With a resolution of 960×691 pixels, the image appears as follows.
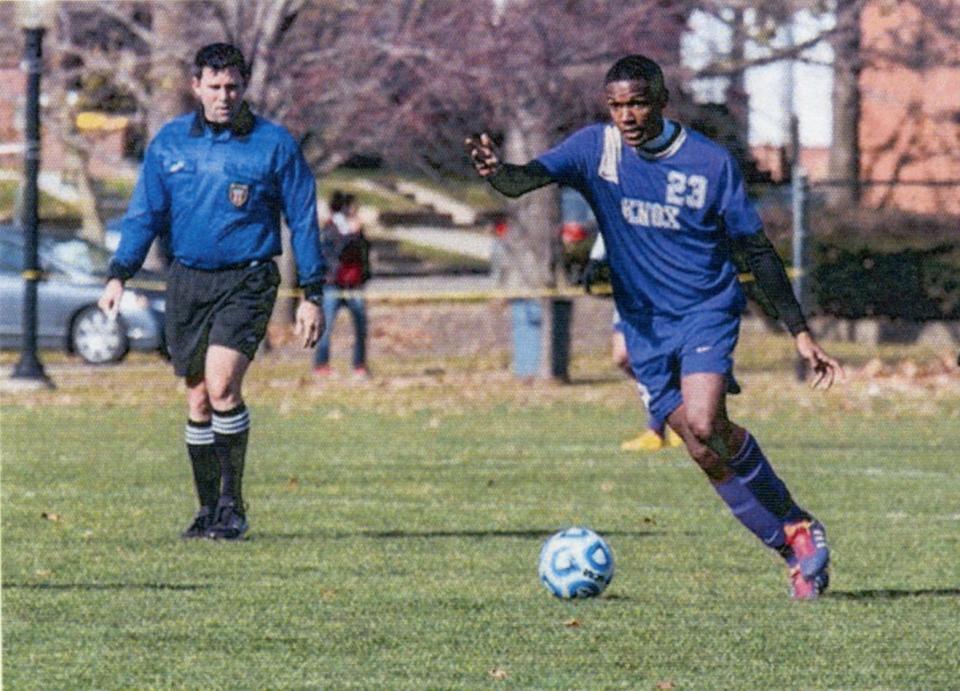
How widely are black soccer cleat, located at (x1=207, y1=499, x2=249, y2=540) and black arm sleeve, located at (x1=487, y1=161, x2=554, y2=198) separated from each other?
2557 mm

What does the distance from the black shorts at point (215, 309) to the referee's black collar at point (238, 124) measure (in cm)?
56

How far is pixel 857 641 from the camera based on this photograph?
799 centimetres

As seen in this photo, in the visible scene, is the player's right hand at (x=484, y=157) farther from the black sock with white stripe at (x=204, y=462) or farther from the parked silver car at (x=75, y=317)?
the parked silver car at (x=75, y=317)

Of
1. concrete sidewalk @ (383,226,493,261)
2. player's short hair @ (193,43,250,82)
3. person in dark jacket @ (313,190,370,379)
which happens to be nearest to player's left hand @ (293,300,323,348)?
player's short hair @ (193,43,250,82)

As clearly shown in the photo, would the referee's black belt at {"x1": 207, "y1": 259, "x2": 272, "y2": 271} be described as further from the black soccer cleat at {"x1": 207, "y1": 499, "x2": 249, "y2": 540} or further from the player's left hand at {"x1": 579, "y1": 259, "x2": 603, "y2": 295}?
the player's left hand at {"x1": 579, "y1": 259, "x2": 603, "y2": 295}

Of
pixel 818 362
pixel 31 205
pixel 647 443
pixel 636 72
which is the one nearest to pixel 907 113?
pixel 31 205

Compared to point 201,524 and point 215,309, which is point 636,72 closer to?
point 215,309

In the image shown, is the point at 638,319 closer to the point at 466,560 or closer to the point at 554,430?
the point at 466,560

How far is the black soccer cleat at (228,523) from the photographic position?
11.0m

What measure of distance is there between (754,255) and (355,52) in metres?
16.9

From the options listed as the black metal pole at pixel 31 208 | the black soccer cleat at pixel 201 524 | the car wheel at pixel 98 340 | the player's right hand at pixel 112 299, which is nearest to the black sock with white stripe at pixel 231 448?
the black soccer cleat at pixel 201 524

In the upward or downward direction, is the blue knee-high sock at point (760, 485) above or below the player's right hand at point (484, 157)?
below

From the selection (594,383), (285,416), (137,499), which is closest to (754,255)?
(137,499)

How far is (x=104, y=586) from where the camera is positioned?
9305 millimetres
